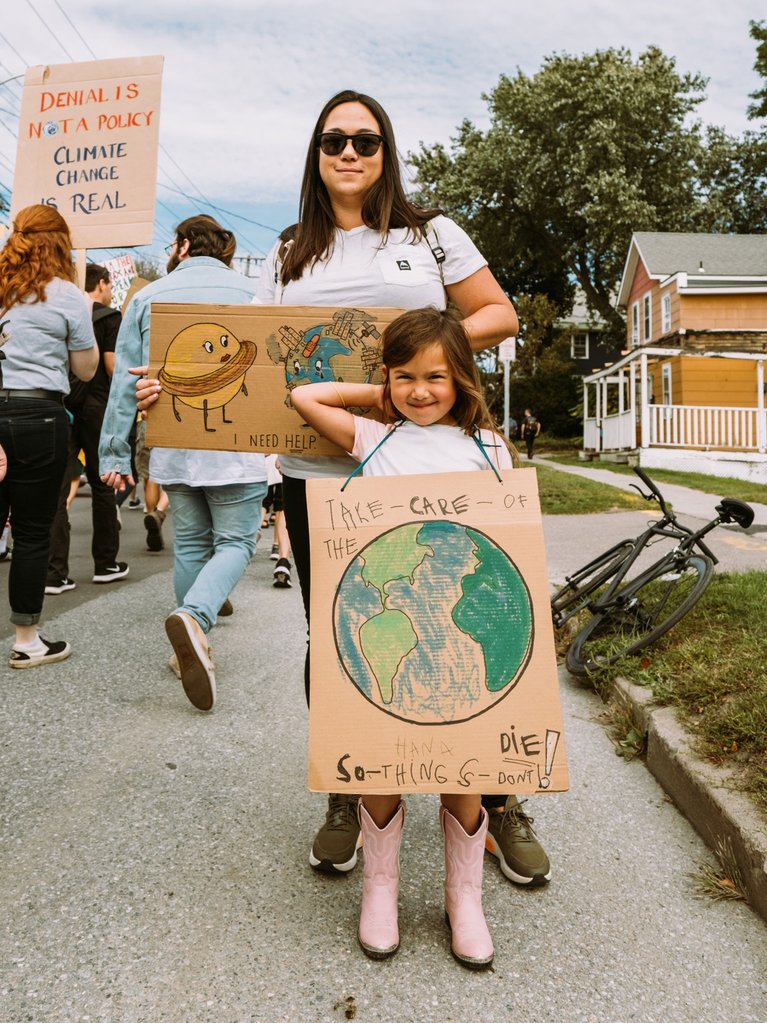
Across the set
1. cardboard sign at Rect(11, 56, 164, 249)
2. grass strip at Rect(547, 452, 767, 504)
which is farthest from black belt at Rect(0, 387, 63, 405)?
grass strip at Rect(547, 452, 767, 504)

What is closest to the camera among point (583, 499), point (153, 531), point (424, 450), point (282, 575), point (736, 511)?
point (424, 450)

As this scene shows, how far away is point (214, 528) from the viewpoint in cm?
387

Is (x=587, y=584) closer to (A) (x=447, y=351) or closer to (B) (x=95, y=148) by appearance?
(A) (x=447, y=351)

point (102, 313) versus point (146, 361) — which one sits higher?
point (102, 313)

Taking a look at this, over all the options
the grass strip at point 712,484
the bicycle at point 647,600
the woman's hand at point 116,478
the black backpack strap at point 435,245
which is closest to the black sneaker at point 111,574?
the woman's hand at point 116,478

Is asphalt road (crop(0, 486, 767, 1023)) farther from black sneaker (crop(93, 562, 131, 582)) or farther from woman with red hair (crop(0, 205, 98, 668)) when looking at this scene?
black sneaker (crop(93, 562, 131, 582))

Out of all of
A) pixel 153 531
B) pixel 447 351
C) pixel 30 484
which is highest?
pixel 447 351

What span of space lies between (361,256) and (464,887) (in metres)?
1.69

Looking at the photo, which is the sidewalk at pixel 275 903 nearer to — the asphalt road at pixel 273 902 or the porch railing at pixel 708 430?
the asphalt road at pixel 273 902

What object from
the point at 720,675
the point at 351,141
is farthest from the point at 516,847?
the point at 351,141

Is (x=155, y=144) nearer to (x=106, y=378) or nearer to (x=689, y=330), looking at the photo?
(x=106, y=378)

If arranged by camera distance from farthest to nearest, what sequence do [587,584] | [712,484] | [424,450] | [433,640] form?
[712,484] → [587,584] → [424,450] → [433,640]

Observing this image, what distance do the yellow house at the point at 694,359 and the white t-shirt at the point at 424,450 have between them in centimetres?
1841

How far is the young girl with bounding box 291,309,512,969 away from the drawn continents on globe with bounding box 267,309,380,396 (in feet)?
0.23
